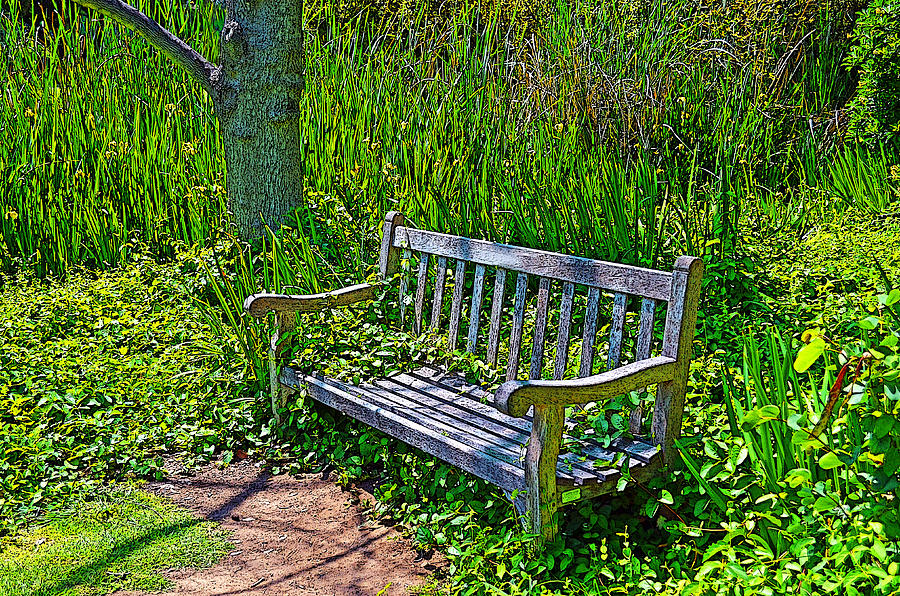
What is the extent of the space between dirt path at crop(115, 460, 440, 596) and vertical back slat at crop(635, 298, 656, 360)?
38.0 inches

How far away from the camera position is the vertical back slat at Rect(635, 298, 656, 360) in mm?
2746

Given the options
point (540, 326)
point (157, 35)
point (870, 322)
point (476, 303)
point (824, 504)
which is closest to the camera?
point (870, 322)

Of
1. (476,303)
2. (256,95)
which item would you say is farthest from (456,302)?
(256,95)

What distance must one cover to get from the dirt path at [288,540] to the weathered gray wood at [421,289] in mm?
775

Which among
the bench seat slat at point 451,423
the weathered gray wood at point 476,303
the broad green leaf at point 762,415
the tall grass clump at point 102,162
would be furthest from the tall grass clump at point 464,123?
the broad green leaf at point 762,415

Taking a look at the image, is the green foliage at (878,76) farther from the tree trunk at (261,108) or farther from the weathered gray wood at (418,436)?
the weathered gray wood at (418,436)

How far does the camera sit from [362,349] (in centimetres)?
374

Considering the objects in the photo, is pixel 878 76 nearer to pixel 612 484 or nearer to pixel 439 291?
pixel 439 291

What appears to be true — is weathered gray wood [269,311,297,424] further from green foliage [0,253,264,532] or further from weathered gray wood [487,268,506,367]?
weathered gray wood [487,268,506,367]

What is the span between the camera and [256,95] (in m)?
4.60

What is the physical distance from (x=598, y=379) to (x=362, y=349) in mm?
1468

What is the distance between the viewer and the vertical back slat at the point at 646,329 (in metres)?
2.75

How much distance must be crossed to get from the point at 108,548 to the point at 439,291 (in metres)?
1.58

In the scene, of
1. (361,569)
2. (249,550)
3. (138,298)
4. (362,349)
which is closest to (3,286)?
(138,298)
